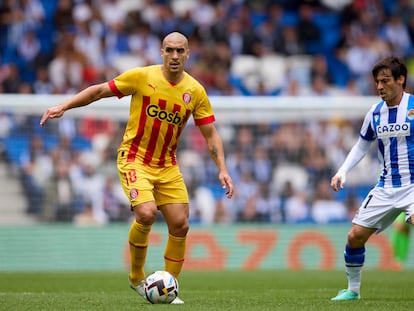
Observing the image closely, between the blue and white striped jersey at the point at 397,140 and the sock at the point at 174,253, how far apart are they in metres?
2.18

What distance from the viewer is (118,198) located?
18.0 metres

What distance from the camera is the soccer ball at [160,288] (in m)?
8.98

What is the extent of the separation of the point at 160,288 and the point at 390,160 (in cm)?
270

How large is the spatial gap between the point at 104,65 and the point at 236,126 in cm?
407

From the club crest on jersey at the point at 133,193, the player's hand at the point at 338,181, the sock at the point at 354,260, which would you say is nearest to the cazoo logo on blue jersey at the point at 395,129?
the player's hand at the point at 338,181

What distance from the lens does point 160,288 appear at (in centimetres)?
897

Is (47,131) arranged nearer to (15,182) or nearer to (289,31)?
(15,182)

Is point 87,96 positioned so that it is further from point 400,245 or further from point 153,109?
point 400,245

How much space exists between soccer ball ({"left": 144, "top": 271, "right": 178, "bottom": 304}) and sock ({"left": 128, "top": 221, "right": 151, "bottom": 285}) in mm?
750

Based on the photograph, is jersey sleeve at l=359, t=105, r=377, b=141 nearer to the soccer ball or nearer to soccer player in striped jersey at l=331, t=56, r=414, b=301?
soccer player in striped jersey at l=331, t=56, r=414, b=301

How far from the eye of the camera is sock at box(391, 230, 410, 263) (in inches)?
666

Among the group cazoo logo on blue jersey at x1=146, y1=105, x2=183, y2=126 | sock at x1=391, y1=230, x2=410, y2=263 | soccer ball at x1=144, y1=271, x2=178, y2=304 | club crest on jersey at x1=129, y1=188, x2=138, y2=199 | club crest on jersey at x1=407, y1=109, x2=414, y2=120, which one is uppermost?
cazoo logo on blue jersey at x1=146, y1=105, x2=183, y2=126

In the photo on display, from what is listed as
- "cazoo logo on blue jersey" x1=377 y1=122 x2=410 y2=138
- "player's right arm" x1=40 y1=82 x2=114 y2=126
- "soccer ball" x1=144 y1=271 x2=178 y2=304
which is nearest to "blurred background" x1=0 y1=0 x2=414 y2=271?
"player's right arm" x1=40 y1=82 x2=114 y2=126

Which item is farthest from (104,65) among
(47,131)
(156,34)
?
(47,131)
